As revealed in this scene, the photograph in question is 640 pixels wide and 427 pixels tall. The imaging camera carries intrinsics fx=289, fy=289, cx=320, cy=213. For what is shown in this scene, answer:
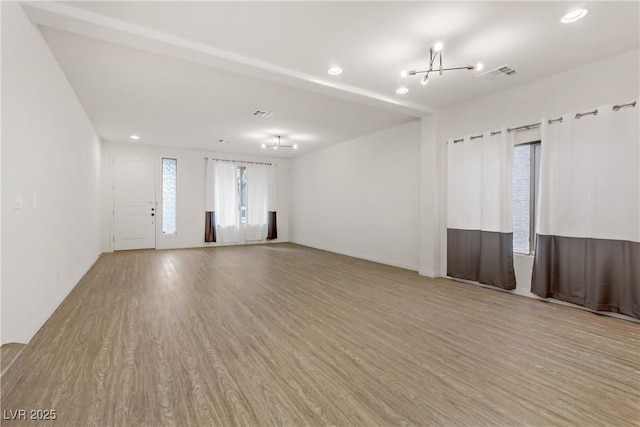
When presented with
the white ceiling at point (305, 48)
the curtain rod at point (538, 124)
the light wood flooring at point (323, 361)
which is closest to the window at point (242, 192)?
the white ceiling at point (305, 48)

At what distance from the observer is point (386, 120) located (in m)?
5.56

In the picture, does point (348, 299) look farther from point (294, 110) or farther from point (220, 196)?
point (220, 196)

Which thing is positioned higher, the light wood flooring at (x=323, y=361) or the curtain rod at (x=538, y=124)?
the curtain rod at (x=538, y=124)

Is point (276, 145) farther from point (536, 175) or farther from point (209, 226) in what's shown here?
point (536, 175)

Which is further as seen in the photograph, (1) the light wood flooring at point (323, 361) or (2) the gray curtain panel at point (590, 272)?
(2) the gray curtain panel at point (590, 272)

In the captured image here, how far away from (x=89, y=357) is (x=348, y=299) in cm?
262

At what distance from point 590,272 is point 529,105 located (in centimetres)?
221

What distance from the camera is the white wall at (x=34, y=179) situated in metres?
2.10

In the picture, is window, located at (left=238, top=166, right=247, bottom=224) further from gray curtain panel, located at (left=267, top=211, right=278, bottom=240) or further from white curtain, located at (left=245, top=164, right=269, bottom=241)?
gray curtain panel, located at (left=267, top=211, right=278, bottom=240)

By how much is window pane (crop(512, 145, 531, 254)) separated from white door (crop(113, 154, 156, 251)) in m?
8.12

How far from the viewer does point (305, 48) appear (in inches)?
118

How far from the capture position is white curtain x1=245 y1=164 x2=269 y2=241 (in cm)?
898

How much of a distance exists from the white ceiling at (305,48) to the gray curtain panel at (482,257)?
6.89ft

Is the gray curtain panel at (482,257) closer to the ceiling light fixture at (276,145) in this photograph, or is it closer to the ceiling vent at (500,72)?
the ceiling vent at (500,72)
